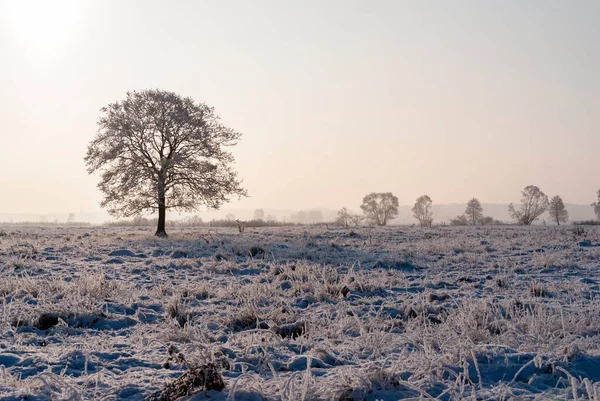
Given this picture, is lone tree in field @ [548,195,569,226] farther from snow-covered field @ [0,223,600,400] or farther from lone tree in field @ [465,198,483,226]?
snow-covered field @ [0,223,600,400]

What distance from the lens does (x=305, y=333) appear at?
16.6 feet

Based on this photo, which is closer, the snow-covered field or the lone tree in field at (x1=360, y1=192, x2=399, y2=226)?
the snow-covered field

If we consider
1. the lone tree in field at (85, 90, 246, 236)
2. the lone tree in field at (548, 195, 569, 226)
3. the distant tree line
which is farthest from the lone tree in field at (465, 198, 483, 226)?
the lone tree in field at (85, 90, 246, 236)

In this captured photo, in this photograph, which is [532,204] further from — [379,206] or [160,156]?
[160,156]

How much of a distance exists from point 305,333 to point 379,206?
82289 mm

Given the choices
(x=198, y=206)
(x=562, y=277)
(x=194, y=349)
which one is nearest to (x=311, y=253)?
(x=562, y=277)

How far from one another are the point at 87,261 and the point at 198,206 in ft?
42.9

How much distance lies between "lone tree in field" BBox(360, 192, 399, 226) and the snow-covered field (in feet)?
247

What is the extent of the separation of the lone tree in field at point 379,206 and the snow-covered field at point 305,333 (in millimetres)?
75152

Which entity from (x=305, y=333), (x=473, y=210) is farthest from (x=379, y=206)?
(x=305, y=333)

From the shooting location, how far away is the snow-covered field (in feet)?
11.0

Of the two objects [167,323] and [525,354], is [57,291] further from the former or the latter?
[525,354]

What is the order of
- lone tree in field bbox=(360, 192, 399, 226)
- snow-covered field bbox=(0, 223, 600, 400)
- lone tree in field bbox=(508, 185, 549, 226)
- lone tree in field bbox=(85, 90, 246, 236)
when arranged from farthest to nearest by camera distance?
lone tree in field bbox=(360, 192, 399, 226) → lone tree in field bbox=(508, 185, 549, 226) → lone tree in field bbox=(85, 90, 246, 236) → snow-covered field bbox=(0, 223, 600, 400)

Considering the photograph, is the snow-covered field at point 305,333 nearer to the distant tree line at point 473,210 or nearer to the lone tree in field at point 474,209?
the distant tree line at point 473,210
